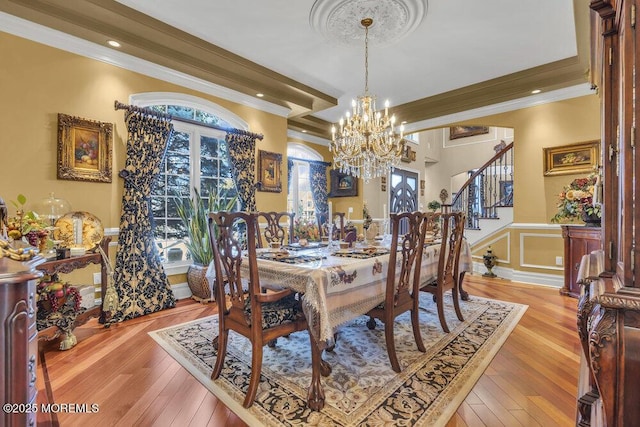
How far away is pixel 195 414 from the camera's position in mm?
1651

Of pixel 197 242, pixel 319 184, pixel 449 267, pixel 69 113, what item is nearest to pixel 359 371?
pixel 449 267

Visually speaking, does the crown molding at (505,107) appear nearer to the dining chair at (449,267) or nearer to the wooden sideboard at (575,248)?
Answer: the wooden sideboard at (575,248)

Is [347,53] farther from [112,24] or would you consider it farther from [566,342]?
[566,342]

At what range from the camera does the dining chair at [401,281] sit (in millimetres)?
2029

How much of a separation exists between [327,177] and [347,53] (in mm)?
3402

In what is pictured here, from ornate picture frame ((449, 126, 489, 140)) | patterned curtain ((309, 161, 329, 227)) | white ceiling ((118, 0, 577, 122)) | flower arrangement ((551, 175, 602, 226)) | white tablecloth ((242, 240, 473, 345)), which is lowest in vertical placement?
white tablecloth ((242, 240, 473, 345))

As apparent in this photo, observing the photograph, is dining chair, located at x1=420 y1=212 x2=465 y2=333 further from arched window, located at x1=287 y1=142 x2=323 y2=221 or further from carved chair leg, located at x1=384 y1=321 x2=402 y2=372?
arched window, located at x1=287 y1=142 x2=323 y2=221

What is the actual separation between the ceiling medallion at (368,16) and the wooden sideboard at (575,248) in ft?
10.1

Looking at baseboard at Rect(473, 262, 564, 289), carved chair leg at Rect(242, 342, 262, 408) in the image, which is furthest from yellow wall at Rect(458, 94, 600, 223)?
carved chair leg at Rect(242, 342, 262, 408)

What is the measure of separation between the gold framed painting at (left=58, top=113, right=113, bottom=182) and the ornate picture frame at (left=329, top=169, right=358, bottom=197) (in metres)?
4.38

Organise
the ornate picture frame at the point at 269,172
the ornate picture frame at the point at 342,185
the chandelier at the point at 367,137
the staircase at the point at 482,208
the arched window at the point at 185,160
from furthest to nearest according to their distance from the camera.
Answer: the ornate picture frame at the point at 342,185, the staircase at the point at 482,208, the ornate picture frame at the point at 269,172, the arched window at the point at 185,160, the chandelier at the point at 367,137

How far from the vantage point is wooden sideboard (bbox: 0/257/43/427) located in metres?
0.95

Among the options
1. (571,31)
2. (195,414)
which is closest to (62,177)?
(195,414)

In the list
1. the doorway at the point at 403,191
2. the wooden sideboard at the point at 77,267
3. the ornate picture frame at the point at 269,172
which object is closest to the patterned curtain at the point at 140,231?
the wooden sideboard at the point at 77,267
